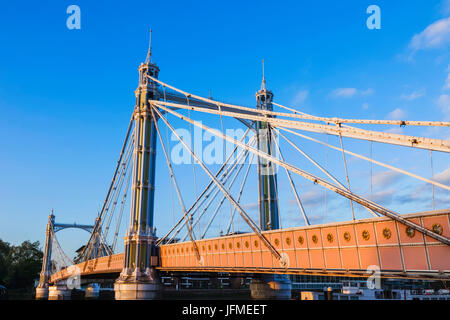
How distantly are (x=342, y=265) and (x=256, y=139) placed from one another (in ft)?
86.0

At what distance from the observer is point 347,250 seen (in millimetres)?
18875

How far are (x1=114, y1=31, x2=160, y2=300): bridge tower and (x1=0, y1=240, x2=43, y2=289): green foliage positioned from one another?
281 feet

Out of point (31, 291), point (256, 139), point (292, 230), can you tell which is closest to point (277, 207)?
point (256, 139)

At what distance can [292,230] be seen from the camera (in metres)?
22.3

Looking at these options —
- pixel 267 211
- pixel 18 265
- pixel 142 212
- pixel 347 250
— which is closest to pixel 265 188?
pixel 267 211

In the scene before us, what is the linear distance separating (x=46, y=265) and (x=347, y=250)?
9494cm

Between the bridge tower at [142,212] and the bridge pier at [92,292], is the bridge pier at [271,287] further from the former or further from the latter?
the bridge pier at [92,292]

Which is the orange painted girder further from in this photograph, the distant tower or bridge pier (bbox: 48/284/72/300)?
bridge pier (bbox: 48/284/72/300)

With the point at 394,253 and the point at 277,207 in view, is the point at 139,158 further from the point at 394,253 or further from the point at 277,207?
the point at 394,253

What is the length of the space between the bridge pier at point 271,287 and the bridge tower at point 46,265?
6629 centimetres

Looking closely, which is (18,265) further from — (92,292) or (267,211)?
(267,211)

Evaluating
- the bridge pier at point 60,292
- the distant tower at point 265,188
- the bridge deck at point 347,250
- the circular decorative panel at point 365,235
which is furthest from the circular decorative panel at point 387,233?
the bridge pier at point 60,292

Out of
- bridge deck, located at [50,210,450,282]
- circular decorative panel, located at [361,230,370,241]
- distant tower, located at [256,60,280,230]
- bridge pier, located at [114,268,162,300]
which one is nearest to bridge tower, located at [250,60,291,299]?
distant tower, located at [256,60,280,230]
